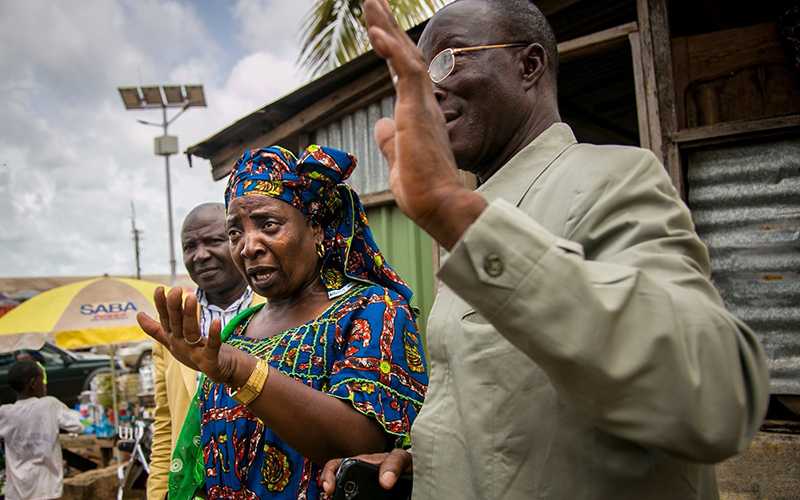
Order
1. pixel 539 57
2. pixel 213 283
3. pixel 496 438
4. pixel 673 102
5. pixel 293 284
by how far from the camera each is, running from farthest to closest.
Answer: pixel 673 102 < pixel 213 283 < pixel 293 284 < pixel 539 57 < pixel 496 438

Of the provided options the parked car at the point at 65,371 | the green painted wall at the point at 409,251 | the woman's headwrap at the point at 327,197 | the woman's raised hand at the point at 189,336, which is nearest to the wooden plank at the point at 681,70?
the green painted wall at the point at 409,251

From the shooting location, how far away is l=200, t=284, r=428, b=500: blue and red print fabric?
1799 mm

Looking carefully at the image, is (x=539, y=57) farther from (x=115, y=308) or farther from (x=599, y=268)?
(x=115, y=308)

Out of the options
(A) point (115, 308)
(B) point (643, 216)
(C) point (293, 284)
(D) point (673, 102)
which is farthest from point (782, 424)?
(A) point (115, 308)

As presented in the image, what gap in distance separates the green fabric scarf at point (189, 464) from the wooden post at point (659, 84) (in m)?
2.76

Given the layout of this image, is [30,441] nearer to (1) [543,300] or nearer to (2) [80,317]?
(2) [80,317]

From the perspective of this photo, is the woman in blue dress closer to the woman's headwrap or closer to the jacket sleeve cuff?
the woman's headwrap

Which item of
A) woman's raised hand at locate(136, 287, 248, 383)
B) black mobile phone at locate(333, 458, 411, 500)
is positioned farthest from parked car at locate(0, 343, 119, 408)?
black mobile phone at locate(333, 458, 411, 500)

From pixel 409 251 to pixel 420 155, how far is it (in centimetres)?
414

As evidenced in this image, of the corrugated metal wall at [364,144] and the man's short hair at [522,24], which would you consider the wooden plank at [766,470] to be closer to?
the man's short hair at [522,24]

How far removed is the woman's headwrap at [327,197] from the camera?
2.11 metres

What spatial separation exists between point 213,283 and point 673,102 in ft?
8.97

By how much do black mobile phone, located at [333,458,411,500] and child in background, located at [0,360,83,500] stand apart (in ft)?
19.1

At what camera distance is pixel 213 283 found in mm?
3301
